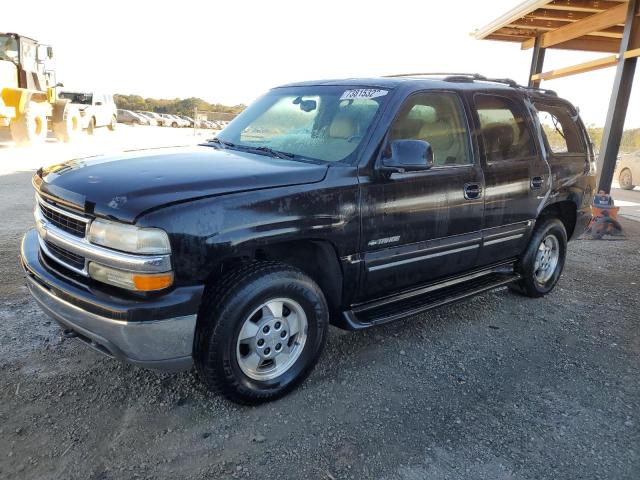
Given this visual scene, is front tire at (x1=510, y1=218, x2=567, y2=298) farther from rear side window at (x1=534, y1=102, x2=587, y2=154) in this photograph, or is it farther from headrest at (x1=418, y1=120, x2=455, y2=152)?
headrest at (x1=418, y1=120, x2=455, y2=152)

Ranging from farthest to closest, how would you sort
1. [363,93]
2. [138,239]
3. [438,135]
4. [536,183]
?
[536,183]
[438,135]
[363,93]
[138,239]

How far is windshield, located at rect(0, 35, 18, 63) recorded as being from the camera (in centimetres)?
1535

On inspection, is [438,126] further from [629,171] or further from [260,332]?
[629,171]

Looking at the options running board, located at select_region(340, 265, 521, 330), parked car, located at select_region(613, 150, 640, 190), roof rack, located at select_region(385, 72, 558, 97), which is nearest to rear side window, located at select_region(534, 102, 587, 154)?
roof rack, located at select_region(385, 72, 558, 97)

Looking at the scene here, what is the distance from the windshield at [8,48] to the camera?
15352mm

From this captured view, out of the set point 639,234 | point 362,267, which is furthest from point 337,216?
point 639,234

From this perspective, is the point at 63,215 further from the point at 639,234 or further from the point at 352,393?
the point at 639,234

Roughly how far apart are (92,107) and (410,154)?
21695 millimetres

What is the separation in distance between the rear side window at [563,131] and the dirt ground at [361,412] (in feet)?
6.01

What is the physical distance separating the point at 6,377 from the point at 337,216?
221cm

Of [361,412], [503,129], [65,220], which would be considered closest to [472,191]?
[503,129]

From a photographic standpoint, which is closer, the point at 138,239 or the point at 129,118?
the point at 138,239

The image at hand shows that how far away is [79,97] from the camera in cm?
2253

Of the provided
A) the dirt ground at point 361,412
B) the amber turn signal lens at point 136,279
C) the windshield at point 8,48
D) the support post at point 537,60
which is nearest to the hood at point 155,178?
the amber turn signal lens at point 136,279
